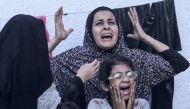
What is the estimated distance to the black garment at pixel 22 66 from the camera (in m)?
2.55

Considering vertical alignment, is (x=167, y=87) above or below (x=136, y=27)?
below

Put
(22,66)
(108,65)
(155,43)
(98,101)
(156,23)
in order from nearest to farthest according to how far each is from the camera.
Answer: (22,66) → (108,65) → (98,101) → (155,43) → (156,23)

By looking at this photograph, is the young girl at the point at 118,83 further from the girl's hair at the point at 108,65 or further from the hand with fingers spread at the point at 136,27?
the hand with fingers spread at the point at 136,27

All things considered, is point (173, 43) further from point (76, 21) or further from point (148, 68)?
point (76, 21)

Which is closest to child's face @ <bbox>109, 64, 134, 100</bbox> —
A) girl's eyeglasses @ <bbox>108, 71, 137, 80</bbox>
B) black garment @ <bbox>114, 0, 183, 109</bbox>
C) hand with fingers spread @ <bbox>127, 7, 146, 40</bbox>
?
girl's eyeglasses @ <bbox>108, 71, 137, 80</bbox>

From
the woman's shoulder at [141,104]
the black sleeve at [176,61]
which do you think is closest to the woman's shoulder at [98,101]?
the woman's shoulder at [141,104]

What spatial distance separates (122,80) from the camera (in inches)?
128

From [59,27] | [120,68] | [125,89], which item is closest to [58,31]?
[59,27]

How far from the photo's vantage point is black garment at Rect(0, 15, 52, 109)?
8.38 feet

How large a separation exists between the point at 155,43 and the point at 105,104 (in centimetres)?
70

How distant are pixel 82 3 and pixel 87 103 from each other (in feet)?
3.40

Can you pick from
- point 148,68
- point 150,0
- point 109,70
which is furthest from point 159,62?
point 150,0

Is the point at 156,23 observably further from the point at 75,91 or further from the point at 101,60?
the point at 75,91

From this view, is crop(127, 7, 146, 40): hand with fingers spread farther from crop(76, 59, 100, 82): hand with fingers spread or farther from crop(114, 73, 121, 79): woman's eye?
crop(114, 73, 121, 79): woman's eye
